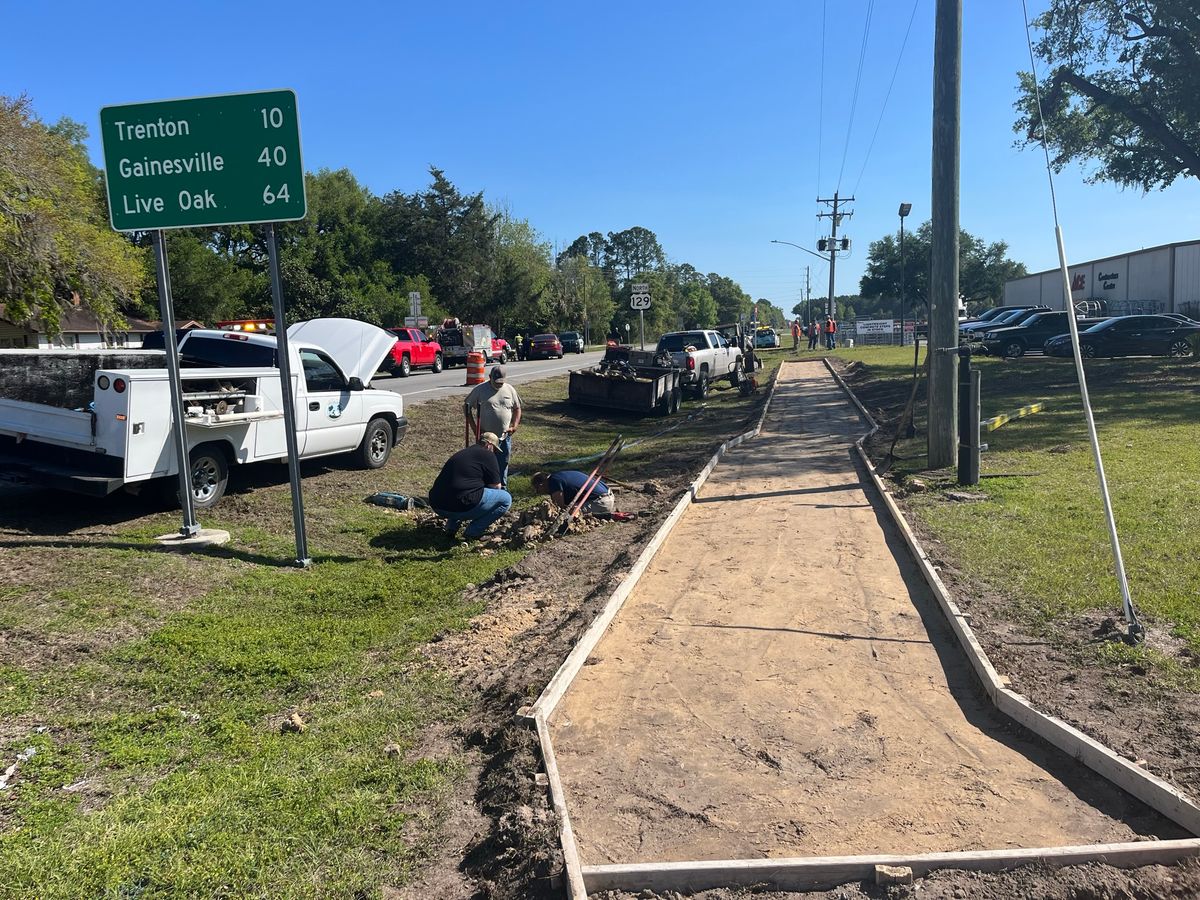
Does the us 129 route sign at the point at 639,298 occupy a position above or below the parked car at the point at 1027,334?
above

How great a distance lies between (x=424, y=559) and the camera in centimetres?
836

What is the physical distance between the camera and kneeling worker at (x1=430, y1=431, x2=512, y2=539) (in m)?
8.56

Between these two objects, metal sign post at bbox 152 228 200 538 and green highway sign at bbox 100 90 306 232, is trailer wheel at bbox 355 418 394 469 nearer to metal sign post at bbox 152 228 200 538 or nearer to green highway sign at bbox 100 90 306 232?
metal sign post at bbox 152 228 200 538

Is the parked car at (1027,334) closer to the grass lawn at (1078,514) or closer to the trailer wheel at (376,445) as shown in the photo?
the grass lawn at (1078,514)

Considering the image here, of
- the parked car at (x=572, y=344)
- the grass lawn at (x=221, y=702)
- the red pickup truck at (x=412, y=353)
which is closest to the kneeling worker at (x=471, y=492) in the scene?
the grass lawn at (x=221, y=702)

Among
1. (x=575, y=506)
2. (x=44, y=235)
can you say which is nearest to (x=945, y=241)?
(x=575, y=506)

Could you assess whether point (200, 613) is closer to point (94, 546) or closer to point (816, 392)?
point (94, 546)

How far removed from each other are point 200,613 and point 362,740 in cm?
253

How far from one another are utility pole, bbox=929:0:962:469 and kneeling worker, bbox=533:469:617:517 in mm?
4713

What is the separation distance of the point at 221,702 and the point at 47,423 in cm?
449

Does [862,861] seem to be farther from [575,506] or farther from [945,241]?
[945,241]

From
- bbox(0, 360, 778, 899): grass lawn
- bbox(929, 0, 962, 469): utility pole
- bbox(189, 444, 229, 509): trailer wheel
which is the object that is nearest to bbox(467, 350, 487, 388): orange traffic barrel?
bbox(0, 360, 778, 899): grass lawn

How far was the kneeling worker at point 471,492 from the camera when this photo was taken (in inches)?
337

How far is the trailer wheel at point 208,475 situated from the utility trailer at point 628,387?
12.4m
